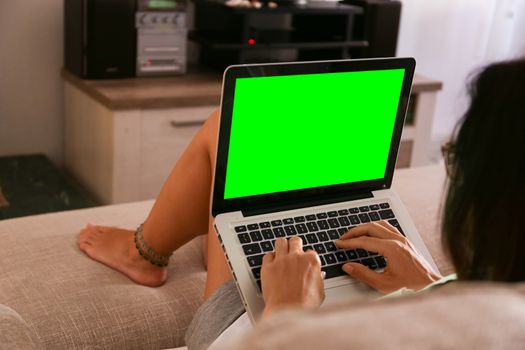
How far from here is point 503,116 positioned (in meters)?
0.67

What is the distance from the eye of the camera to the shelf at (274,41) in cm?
270

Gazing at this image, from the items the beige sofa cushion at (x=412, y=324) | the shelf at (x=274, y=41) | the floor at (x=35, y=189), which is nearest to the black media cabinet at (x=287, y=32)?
the shelf at (x=274, y=41)

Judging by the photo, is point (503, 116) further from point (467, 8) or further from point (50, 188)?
point (467, 8)

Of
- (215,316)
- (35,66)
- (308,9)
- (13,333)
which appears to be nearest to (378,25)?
(308,9)

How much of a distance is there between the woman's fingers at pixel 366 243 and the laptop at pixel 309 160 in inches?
1.3

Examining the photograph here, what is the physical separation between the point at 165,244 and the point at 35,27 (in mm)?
1524

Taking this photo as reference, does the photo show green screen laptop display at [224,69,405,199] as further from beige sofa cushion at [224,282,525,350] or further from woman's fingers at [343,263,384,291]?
beige sofa cushion at [224,282,525,350]

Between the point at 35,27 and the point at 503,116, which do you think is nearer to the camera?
the point at 503,116

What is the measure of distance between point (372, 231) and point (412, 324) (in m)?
0.68

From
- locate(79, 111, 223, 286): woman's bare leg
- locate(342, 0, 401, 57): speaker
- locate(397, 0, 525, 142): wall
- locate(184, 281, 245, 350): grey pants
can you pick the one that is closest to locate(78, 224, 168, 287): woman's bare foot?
locate(79, 111, 223, 286): woman's bare leg

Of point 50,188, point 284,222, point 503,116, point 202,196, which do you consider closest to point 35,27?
point 50,188

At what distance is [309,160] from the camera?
1246 millimetres

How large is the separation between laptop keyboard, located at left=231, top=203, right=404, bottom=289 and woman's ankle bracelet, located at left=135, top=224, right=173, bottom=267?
37 cm

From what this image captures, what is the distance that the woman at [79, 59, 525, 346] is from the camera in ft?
2.17
